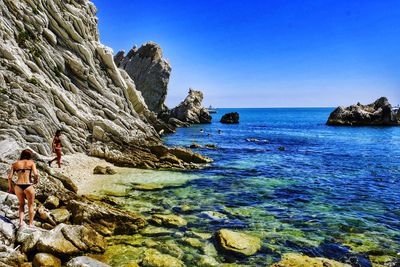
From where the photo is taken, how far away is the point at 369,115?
119 m

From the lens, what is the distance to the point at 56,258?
41.4ft

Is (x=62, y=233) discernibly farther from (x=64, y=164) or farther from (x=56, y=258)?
(x=64, y=164)

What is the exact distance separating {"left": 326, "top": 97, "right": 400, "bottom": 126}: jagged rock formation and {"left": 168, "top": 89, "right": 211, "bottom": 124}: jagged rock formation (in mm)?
50296

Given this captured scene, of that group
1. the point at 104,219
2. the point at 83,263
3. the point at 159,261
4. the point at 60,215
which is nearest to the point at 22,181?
the point at 60,215

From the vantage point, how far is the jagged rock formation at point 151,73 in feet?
334

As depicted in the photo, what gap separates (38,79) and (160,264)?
82.1ft

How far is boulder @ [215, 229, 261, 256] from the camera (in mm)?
14531

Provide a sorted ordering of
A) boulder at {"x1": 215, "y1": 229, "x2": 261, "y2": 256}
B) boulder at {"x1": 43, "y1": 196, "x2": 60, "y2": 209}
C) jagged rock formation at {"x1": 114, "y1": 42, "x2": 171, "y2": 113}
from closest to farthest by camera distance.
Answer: boulder at {"x1": 215, "y1": 229, "x2": 261, "y2": 256} → boulder at {"x1": 43, "y1": 196, "x2": 60, "y2": 209} → jagged rock formation at {"x1": 114, "y1": 42, "x2": 171, "y2": 113}

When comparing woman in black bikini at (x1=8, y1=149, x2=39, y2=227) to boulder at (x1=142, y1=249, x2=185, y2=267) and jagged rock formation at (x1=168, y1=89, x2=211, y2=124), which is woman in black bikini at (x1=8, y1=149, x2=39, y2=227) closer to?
boulder at (x1=142, y1=249, x2=185, y2=267)

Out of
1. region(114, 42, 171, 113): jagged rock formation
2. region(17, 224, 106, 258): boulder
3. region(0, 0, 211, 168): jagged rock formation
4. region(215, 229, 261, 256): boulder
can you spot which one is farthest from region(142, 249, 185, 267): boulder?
region(114, 42, 171, 113): jagged rock formation

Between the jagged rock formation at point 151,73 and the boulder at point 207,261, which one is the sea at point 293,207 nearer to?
the boulder at point 207,261

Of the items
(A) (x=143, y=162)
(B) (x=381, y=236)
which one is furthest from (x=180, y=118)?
(B) (x=381, y=236)

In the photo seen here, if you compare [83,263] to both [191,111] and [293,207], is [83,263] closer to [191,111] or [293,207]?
[293,207]

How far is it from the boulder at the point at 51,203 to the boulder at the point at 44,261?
5163 millimetres
